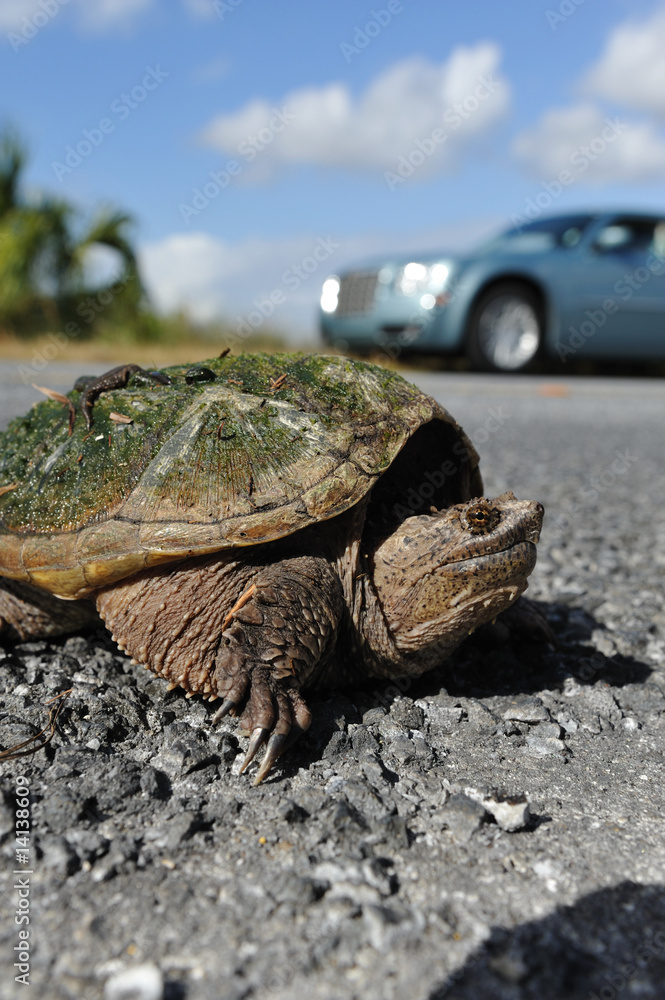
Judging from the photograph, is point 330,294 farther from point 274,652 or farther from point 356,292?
point 274,652

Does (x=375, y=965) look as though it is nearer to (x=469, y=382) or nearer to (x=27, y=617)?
(x=27, y=617)

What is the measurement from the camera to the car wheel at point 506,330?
8.50 meters

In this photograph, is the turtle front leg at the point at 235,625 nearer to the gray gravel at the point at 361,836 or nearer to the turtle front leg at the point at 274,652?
the turtle front leg at the point at 274,652

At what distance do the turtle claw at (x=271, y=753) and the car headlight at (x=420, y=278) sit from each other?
7.30 meters

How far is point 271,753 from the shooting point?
4.87 ft

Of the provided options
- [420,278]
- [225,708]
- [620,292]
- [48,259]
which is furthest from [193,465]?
[48,259]

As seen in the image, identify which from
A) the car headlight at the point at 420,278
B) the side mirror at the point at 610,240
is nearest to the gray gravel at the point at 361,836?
the car headlight at the point at 420,278

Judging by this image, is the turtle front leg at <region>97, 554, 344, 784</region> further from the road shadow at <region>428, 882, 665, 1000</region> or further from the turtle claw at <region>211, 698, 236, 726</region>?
the road shadow at <region>428, 882, 665, 1000</region>

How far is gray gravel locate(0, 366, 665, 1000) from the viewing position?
105 cm

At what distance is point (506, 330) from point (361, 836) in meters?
8.19

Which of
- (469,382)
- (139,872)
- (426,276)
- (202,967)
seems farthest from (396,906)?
(426,276)

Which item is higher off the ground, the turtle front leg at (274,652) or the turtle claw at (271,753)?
the turtle front leg at (274,652)

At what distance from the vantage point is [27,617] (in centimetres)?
199

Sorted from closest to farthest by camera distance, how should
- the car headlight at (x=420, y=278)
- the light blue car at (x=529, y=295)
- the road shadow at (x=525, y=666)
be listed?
the road shadow at (x=525, y=666) → the car headlight at (x=420, y=278) → the light blue car at (x=529, y=295)
